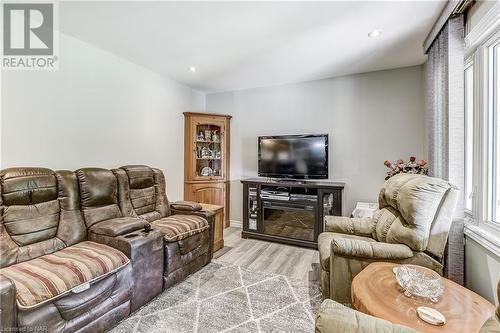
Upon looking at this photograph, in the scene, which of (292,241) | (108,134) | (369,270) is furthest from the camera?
(292,241)

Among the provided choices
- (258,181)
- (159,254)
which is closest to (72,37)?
(159,254)

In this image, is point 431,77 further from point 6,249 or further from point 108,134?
point 6,249

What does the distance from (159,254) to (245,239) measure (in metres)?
1.80

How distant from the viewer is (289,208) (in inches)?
140

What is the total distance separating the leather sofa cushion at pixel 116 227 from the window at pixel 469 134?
115 inches

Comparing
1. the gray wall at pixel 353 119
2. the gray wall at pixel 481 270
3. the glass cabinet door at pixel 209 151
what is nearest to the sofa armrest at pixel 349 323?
the gray wall at pixel 481 270

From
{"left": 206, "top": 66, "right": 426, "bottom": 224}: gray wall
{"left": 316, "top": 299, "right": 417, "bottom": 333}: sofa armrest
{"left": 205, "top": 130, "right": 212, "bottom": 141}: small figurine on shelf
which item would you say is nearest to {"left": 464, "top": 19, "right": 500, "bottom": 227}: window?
{"left": 206, "top": 66, "right": 426, "bottom": 224}: gray wall

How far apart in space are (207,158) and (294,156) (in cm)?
159

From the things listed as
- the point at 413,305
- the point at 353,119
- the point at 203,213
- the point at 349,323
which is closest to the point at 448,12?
the point at 353,119

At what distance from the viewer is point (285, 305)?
2066 mm

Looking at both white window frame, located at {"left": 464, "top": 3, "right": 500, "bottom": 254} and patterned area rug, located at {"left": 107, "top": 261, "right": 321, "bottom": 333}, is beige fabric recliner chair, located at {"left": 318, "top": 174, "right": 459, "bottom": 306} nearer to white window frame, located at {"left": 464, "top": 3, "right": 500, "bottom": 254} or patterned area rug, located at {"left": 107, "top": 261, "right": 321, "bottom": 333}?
white window frame, located at {"left": 464, "top": 3, "right": 500, "bottom": 254}

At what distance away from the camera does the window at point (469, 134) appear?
197 cm

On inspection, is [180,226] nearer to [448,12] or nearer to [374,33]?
[374,33]

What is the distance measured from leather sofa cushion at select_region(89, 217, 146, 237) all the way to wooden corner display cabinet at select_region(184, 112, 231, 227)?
70.3 inches
